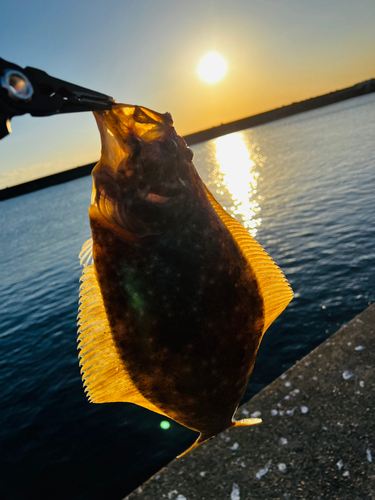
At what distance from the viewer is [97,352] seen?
203 cm

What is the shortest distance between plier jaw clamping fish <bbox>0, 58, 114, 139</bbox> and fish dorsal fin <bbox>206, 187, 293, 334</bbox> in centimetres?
114

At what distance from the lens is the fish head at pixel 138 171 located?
5.83 feet

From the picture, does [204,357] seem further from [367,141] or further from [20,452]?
[367,141]

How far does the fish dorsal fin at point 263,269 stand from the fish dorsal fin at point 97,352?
0.99 meters

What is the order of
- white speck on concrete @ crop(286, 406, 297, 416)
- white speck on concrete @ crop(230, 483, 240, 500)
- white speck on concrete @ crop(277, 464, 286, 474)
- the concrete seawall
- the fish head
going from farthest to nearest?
1. white speck on concrete @ crop(286, 406, 297, 416)
2. white speck on concrete @ crop(277, 464, 286, 474)
3. white speck on concrete @ crop(230, 483, 240, 500)
4. the concrete seawall
5. the fish head

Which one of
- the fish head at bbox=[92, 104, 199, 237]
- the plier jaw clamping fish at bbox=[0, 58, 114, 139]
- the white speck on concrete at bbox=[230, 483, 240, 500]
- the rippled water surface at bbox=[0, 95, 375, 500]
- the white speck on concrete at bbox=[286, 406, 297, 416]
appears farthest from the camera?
the rippled water surface at bbox=[0, 95, 375, 500]

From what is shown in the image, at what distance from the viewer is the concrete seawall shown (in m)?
5.32

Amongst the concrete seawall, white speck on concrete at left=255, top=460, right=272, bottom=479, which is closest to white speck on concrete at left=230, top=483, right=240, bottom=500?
the concrete seawall

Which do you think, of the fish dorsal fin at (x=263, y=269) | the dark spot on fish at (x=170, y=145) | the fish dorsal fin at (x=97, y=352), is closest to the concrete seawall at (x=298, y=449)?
the fish dorsal fin at (x=263, y=269)

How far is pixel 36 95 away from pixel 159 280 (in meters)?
1.15

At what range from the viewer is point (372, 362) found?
6.82 meters

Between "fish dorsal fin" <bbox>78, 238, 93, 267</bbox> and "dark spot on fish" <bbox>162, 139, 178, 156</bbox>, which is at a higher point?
"dark spot on fish" <bbox>162, 139, 178, 156</bbox>

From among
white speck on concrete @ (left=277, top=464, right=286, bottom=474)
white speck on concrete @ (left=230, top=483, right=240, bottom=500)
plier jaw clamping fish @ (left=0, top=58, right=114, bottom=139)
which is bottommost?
white speck on concrete @ (left=230, top=483, right=240, bottom=500)

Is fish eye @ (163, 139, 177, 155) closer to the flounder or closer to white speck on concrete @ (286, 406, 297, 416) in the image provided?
the flounder
